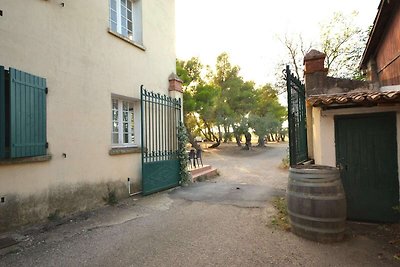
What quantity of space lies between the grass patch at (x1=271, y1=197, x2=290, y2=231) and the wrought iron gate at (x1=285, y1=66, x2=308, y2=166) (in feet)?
3.48

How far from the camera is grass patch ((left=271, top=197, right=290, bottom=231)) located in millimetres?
4501

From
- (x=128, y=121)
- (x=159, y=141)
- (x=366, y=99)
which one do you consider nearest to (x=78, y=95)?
(x=128, y=121)

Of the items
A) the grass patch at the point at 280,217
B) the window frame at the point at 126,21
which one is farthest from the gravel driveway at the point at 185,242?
the window frame at the point at 126,21

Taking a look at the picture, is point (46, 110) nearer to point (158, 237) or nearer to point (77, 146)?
point (77, 146)

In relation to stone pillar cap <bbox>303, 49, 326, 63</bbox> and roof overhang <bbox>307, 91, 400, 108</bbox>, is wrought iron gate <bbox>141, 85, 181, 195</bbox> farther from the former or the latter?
roof overhang <bbox>307, 91, 400, 108</bbox>

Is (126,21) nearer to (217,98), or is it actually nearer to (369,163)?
(369,163)

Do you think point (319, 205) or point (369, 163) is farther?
point (369, 163)

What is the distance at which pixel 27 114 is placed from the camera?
4230 millimetres

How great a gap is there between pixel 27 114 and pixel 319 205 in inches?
192

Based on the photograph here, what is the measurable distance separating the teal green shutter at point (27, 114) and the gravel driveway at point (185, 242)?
139 centimetres

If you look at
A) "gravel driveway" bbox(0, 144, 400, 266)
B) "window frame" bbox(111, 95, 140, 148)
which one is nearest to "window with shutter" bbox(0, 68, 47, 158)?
"gravel driveway" bbox(0, 144, 400, 266)

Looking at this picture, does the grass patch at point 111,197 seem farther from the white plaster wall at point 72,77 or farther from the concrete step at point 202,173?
the concrete step at point 202,173

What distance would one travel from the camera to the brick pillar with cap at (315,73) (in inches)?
238

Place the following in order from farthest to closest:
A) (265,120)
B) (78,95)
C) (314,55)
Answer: (265,120)
(314,55)
(78,95)
